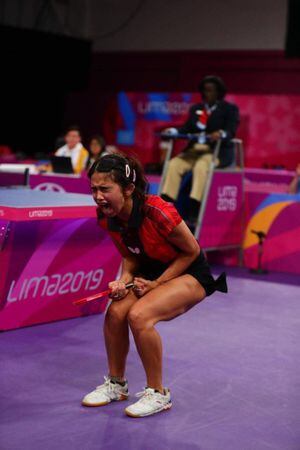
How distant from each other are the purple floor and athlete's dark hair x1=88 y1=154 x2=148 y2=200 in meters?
1.12

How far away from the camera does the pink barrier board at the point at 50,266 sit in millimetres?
5223

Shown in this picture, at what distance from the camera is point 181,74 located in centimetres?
1566

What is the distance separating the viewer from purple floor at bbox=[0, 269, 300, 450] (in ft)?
11.5

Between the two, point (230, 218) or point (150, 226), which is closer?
point (150, 226)

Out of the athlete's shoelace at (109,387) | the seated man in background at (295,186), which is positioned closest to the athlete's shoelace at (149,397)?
the athlete's shoelace at (109,387)

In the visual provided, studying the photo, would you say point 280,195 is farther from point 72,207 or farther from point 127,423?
point 127,423

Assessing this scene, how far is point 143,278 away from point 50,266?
62.4 inches

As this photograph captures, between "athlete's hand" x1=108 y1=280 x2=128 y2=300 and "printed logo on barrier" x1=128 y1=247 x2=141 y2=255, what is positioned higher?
"printed logo on barrier" x1=128 y1=247 x2=141 y2=255

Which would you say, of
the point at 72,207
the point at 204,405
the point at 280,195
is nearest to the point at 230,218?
the point at 280,195

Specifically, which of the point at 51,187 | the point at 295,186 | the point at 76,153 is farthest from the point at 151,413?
the point at 76,153

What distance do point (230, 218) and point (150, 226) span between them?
461 centimetres

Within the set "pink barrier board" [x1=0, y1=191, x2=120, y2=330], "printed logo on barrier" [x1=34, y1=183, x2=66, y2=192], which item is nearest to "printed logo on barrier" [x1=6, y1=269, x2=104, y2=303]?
"pink barrier board" [x1=0, y1=191, x2=120, y2=330]

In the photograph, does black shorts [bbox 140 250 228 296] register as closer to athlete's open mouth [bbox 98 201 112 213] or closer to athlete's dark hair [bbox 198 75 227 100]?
athlete's open mouth [bbox 98 201 112 213]

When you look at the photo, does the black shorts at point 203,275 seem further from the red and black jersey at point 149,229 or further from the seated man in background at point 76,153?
the seated man in background at point 76,153
